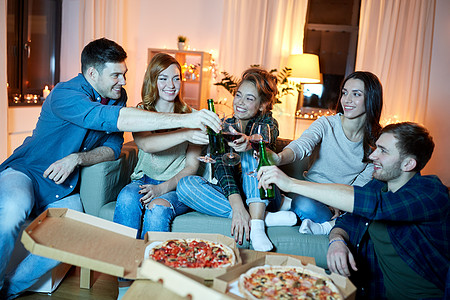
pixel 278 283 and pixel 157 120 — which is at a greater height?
pixel 157 120

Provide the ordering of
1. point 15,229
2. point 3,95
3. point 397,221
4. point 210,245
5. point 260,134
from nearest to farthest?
1. point 210,245
2. point 397,221
3. point 260,134
4. point 15,229
5. point 3,95

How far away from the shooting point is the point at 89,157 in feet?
6.80

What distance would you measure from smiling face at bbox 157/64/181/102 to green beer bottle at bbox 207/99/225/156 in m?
0.48

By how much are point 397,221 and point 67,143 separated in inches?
62.2

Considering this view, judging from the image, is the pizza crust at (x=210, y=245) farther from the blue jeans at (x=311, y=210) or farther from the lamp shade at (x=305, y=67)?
the lamp shade at (x=305, y=67)

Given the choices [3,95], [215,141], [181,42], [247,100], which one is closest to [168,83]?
[247,100]

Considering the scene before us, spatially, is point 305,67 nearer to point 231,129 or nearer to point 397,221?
point 231,129

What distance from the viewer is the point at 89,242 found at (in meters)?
1.27

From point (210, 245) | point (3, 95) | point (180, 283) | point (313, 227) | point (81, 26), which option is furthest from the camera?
point (81, 26)

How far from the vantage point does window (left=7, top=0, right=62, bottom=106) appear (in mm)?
4496

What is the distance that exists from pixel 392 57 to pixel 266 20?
1.72 meters

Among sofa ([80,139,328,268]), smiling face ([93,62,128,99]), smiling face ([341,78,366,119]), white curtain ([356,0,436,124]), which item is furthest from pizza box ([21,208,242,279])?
white curtain ([356,0,436,124])

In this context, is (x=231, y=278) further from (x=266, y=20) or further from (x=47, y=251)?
(x=266, y=20)

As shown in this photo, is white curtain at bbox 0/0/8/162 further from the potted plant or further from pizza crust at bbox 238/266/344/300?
pizza crust at bbox 238/266/344/300
